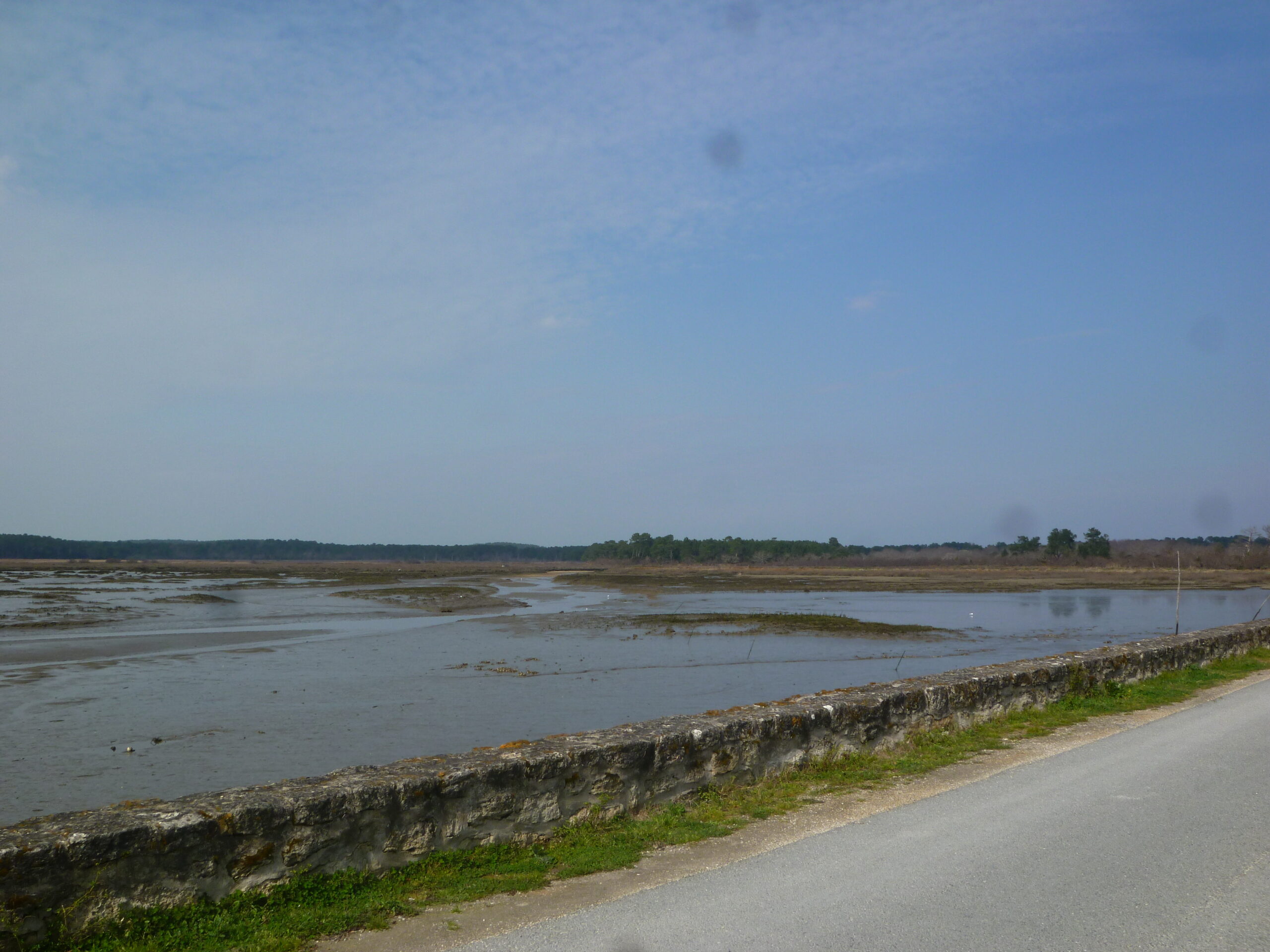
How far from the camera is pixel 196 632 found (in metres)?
27.4

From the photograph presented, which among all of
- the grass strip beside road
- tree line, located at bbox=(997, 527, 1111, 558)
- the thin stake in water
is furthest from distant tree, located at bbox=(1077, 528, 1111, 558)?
the grass strip beside road

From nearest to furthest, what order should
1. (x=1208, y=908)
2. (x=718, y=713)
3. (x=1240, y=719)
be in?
1. (x=1208, y=908)
2. (x=718, y=713)
3. (x=1240, y=719)

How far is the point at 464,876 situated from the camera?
4.82 metres

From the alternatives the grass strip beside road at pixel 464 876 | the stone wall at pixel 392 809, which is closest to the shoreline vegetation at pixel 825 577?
the grass strip beside road at pixel 464 876

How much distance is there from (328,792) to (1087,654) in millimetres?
10447

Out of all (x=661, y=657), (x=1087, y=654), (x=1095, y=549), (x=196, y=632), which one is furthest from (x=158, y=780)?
(x=1095, y=549)

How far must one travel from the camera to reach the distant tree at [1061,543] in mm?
114375

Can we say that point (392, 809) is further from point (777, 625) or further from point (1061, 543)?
point (1061, 543)

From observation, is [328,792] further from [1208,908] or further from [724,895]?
[1208,908]

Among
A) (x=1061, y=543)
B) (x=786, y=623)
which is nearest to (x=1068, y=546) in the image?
(x=1061, y=543)

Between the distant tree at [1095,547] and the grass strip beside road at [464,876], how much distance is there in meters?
114

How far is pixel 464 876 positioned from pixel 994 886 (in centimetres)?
280

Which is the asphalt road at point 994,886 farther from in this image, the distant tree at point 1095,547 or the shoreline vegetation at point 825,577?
the distant tree at point 1095,547

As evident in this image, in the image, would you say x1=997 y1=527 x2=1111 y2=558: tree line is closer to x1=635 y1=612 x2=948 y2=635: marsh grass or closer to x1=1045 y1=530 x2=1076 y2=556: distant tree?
x1=1045 y1=530 x2=1076 y2=556: distant tree
